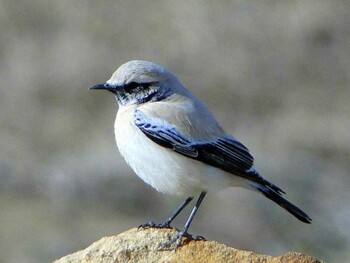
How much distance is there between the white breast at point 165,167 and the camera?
1055 cm

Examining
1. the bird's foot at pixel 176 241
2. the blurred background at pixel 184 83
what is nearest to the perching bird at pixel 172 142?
the bird's foot at pixel 176 241

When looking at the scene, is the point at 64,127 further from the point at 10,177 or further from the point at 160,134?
the point at 160,134

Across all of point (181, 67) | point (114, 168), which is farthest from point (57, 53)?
point (114, 168)

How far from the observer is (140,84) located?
430 inches

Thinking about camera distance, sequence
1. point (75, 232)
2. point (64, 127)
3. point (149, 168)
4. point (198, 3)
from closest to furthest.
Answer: point (149, 168) < point (75, 232) < point (64, 127) < point (198, 3)

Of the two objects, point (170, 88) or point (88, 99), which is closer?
point (170, 88)

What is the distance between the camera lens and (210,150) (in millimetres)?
10711

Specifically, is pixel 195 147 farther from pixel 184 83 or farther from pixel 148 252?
pixel 184 83

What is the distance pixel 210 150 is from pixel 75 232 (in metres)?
→ 8.02

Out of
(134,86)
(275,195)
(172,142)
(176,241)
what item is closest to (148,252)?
(176,241)

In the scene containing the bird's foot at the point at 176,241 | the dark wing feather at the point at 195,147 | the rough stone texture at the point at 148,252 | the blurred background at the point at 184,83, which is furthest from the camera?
the blurred background at the point at 184,83

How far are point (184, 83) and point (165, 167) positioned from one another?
11726mm

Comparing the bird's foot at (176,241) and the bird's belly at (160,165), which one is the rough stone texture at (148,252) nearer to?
the bird's foot at (176,241)

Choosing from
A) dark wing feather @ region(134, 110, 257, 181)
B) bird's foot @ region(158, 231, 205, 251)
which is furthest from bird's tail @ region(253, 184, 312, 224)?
bird's foot @ region(158, 231, 205, 251)
